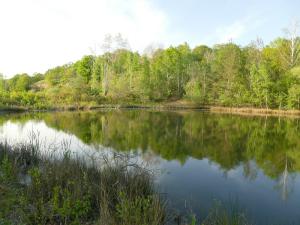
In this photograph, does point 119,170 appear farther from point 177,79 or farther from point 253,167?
point 177,79

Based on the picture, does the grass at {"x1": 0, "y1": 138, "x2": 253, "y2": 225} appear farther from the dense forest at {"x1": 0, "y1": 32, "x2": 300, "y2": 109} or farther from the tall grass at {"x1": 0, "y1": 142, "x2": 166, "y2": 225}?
the dense forest at {"x1": 0, "y1": 32, "x2": 300, "y2": 109}

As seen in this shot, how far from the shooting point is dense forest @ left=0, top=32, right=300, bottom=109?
4022cm

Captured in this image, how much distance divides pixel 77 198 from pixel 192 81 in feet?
161

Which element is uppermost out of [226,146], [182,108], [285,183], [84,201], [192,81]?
[192,81]

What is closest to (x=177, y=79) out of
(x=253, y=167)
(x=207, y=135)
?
(x=207, y=135)

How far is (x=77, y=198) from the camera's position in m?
4.81

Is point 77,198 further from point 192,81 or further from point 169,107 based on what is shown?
point 192,81

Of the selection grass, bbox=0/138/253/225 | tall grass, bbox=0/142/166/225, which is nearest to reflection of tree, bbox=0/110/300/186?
grass, bbox=0/138/253/225

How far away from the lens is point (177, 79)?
5644cm

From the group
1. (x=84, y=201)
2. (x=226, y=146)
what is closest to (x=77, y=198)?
(x=84, y=201)

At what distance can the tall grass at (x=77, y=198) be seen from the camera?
13.8ft

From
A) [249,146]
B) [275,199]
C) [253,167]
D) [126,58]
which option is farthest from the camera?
[126,58]

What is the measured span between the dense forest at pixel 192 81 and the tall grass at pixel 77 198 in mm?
35830

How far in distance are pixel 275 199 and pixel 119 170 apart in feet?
14.3
